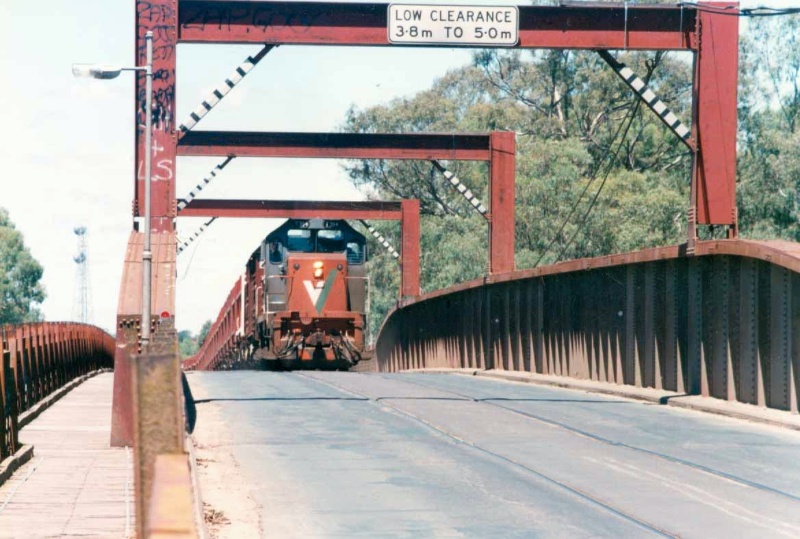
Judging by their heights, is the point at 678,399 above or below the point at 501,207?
below

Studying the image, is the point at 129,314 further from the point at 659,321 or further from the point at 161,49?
the point at 659,321

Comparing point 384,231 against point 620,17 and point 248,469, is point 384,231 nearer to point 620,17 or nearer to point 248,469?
point 620,17

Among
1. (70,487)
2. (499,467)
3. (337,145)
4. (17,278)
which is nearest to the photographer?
(70,487)

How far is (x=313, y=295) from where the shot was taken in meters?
34.8

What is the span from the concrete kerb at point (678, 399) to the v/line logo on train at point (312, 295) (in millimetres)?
8206

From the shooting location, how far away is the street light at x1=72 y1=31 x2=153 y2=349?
21578 mm

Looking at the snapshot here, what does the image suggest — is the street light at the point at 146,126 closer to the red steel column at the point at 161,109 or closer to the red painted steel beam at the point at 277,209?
the red steel column at the point at 161,109

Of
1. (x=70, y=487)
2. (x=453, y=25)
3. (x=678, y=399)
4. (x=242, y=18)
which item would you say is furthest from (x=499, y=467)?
(x=242, y=18)

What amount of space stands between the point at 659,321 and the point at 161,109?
9.66 meters

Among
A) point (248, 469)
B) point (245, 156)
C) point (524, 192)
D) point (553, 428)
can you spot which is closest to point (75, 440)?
point (248, 469)

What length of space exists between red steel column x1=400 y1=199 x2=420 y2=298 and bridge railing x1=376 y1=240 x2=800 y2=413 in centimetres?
900

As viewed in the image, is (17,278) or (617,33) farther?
(17,278)

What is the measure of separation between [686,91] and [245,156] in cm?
4036

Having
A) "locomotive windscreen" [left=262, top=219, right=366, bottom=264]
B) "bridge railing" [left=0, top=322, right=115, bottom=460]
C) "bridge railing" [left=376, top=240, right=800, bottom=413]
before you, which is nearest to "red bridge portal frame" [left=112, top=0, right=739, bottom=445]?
"bridge railing" [left=376, top=240, right=800, bottom=413]
